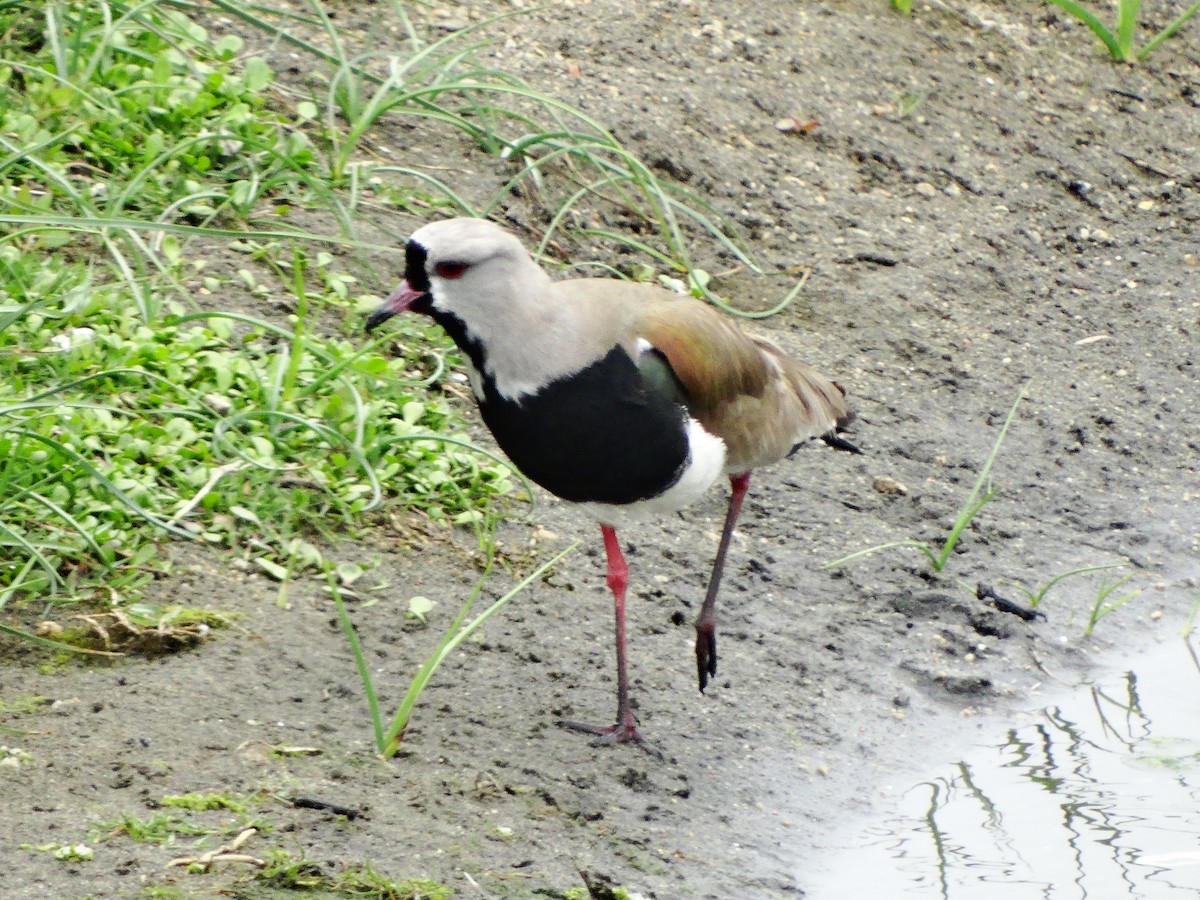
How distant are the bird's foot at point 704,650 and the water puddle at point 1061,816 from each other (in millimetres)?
573

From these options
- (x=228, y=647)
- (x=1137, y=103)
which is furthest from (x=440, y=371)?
(x=1137, y=103)

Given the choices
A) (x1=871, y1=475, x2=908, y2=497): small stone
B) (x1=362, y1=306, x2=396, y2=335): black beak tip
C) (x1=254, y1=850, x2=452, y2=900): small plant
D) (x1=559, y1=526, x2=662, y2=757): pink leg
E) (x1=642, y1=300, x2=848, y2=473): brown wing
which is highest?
(x1=362, y1=306, x2=396, y2=335): black beak tip

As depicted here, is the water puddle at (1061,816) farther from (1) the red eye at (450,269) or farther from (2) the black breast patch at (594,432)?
(1) the red eye at (450,269)

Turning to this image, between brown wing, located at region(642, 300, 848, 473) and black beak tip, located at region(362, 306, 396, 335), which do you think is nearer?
black beak tip, located at region(362, 306, 396, 335)

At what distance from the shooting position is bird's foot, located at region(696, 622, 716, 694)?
4027 millimetres

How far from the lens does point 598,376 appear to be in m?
3.55

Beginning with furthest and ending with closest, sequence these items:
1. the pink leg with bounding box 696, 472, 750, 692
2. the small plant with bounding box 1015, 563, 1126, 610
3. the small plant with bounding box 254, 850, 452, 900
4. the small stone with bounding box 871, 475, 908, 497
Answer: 1. the small stone with bounding box 871, 475, 908, 497
2. the small plant with bounding box 1015, 563, 1126, 610
3. the pink leg with bounding box 696, 472, 750, 692
4. the small plant with bounding box 254, 850, 452, 900

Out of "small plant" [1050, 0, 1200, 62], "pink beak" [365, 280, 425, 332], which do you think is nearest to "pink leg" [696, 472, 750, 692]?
"pink beak" [365, 280, 425, 332]

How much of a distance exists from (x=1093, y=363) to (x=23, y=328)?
3.86 meters

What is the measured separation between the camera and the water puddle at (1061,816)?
11.8ft

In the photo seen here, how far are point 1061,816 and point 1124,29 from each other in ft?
17.0

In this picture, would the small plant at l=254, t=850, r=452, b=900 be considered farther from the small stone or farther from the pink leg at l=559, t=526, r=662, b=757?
the small stone

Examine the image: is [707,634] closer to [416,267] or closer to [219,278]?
[416,267]

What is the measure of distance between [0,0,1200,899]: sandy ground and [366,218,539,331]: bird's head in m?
0.93
